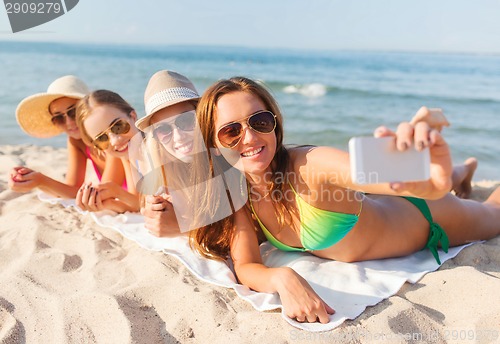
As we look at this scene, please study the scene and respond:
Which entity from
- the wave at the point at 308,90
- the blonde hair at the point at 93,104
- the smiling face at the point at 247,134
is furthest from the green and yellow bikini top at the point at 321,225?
the wave at the point at 308,90

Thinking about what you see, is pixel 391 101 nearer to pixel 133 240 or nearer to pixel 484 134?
pixel 484 134

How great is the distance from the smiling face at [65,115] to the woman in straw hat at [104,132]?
50cm

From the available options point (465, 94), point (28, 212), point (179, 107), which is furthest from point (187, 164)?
point (465, 94)

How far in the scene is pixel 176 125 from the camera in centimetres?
310

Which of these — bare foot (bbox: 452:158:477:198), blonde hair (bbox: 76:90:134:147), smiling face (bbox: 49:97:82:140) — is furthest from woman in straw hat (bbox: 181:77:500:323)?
smiling face (bbox: 49:97:82:140)

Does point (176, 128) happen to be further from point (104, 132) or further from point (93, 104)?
point (93, 104)

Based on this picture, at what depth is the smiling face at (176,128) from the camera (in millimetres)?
3047

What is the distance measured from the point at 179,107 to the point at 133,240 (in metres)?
1.12

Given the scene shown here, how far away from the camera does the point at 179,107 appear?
10.3ft

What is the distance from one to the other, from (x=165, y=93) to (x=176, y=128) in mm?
289

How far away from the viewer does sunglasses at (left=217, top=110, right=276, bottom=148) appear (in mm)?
2455

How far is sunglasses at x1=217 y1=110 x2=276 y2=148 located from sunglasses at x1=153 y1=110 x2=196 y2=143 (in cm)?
64

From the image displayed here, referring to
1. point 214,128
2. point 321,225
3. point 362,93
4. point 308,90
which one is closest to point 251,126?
point 214,128

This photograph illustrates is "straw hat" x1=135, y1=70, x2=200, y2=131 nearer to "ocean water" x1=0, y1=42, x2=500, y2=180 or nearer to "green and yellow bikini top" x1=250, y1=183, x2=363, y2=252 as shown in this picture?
"green and yellow bikini top" x1=250, y1=183, x2=363, y2=252
